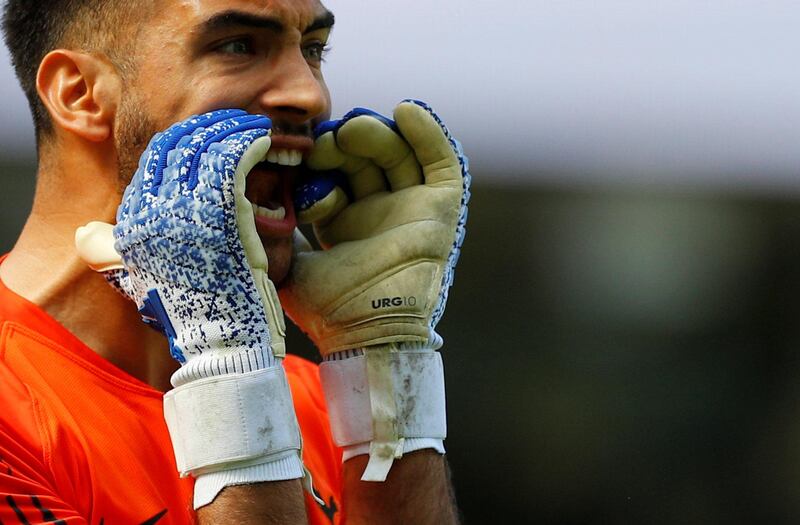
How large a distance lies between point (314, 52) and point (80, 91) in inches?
22.7

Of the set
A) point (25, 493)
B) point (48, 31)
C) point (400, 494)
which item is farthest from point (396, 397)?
A: point (48, 31)

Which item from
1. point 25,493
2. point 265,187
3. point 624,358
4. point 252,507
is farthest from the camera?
point 624,358

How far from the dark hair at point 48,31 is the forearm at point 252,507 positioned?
3.51ft

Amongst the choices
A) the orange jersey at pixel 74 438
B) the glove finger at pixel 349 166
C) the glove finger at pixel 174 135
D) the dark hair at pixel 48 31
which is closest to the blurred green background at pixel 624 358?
the glove finger at pixel 349 166

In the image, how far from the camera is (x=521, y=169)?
8703 mm

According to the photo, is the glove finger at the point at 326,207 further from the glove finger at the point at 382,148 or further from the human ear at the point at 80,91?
the human ear at the point at 80,91

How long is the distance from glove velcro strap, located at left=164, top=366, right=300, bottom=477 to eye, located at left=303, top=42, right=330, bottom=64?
903 mm

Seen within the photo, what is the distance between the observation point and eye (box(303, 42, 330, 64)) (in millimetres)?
3262

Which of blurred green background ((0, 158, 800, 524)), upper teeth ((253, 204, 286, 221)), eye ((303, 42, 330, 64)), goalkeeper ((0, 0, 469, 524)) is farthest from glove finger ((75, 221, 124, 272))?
blurred green background ((0, 158, 800, 524))

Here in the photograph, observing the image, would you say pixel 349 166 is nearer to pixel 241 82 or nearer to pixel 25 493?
pixel 241 82

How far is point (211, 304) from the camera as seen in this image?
2.70 meters

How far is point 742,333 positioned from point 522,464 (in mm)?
1684

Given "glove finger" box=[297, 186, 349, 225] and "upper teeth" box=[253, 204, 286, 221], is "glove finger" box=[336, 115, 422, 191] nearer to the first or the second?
"glove finger" box=[297, 186, 349, 225]

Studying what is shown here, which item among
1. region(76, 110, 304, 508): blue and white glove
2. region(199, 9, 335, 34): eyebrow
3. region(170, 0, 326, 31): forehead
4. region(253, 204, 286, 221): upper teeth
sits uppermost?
region(170, 0, 326, 31): forehead
